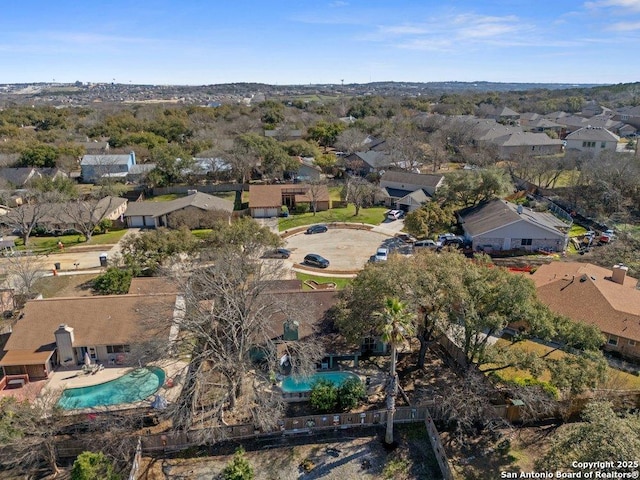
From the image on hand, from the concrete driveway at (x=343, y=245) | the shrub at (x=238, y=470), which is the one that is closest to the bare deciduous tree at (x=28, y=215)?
the concrete driveway at (x=343, y=245)

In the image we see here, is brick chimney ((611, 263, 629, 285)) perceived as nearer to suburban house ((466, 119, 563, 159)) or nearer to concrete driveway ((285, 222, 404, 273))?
concrete driveway ((285, 222, 404, 273))

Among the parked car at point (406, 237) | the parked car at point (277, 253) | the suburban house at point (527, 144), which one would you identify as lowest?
the parked car at point (277, 253)

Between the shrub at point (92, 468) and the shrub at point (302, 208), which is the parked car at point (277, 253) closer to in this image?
the shrub at point (302, 208)

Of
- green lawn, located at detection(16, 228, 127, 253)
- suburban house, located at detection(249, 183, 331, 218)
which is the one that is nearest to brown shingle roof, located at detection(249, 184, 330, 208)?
suburban house, located at detection(249, 183, 331, 218)

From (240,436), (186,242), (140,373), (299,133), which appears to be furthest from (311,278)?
(299,133)

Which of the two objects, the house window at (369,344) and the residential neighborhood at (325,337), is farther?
the house window at (369,344)

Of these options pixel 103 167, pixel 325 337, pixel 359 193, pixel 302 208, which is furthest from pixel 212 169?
pixel 325 337
